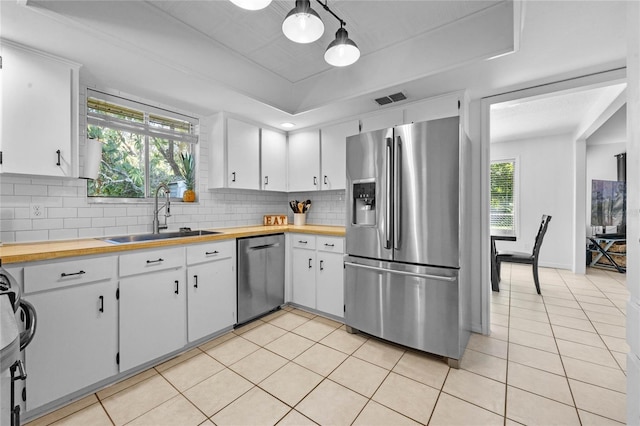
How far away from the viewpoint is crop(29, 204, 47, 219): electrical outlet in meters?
2.06

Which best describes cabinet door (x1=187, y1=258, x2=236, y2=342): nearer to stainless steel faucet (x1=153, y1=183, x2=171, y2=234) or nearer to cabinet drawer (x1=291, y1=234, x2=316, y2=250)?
stainless steel faucet (x1=153, y1=183, x2=171, y2=234)

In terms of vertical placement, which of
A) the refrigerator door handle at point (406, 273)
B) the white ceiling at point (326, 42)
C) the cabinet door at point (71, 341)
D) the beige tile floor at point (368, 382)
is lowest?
the beige tile floor at point (368, 382)

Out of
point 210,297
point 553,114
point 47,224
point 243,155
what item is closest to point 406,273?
point 210,297

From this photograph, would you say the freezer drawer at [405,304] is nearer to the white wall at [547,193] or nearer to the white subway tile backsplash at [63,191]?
the white subway tile backsplash at [63,191]

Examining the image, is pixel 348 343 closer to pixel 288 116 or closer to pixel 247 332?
pixel 247 332

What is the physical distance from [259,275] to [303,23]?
90.5 inches

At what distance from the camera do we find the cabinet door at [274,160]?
3.58 meters

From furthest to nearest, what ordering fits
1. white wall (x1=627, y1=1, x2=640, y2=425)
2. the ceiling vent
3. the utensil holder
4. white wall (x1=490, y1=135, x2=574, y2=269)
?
white wall (x1=490, y1=135, x2=574, y2=269)
the utensil holder
the ceiling vent
white wall (x1=627, y1=1, x2=640, y2=425)

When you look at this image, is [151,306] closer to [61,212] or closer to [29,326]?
[61,212]

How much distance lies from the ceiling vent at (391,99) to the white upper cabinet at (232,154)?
62.5 inches

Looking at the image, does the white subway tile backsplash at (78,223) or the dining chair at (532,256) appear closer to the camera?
the white subway tile backsplash at (78,223)

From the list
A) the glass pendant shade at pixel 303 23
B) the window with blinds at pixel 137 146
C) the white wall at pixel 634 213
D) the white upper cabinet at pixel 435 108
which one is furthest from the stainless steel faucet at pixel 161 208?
the white wall at pixel 634 213

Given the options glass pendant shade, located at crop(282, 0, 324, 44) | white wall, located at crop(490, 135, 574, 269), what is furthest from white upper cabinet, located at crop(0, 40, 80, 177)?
white wall, located at crop(490, 135, 574, 269)

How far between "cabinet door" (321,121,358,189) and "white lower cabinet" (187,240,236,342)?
1420 mm
